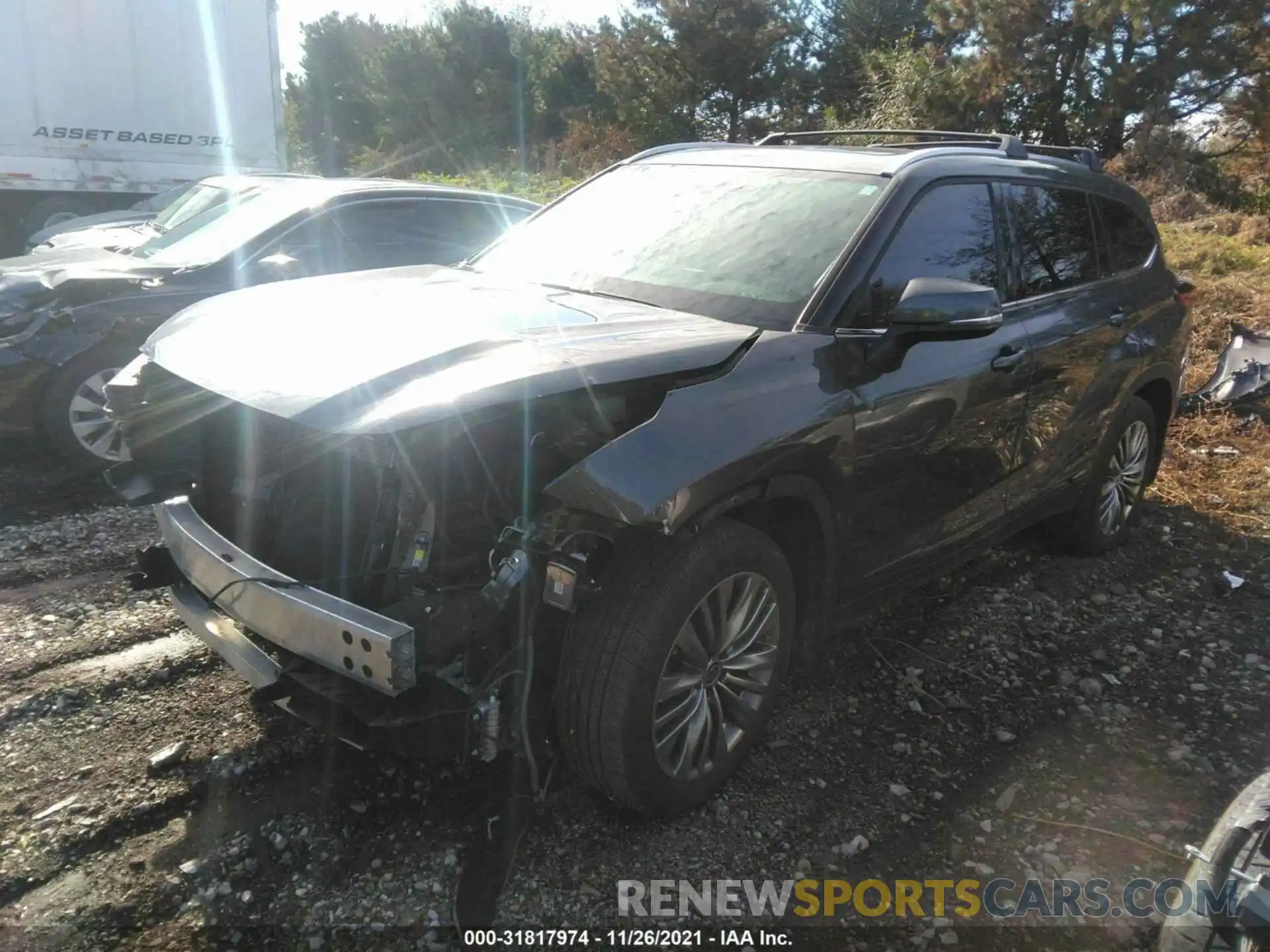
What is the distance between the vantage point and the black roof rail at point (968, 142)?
387 cm

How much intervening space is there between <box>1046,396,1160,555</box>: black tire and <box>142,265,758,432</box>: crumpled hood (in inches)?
99.6

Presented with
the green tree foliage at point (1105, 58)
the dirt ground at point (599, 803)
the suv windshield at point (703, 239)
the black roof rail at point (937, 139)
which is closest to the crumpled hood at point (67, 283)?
the dirt ground at point (599, 803)

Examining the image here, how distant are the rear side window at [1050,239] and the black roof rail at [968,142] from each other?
218 millimetres

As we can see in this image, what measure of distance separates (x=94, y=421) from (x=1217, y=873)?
5591 mm

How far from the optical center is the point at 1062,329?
3793mm

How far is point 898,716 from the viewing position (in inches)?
134

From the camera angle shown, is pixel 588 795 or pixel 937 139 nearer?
pixel 588 795

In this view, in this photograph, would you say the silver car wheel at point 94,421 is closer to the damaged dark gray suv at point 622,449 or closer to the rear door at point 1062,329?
the damaged dark gray suv at point 622,449

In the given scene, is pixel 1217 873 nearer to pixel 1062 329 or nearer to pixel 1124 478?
pixel 1062 329

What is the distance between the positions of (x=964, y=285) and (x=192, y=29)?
44.2ft

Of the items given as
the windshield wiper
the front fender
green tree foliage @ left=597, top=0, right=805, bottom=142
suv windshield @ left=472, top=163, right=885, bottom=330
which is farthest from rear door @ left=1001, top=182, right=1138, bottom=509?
green tree foliage @ left=597, top=0, right=805, bottom=142

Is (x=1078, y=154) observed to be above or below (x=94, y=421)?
above
